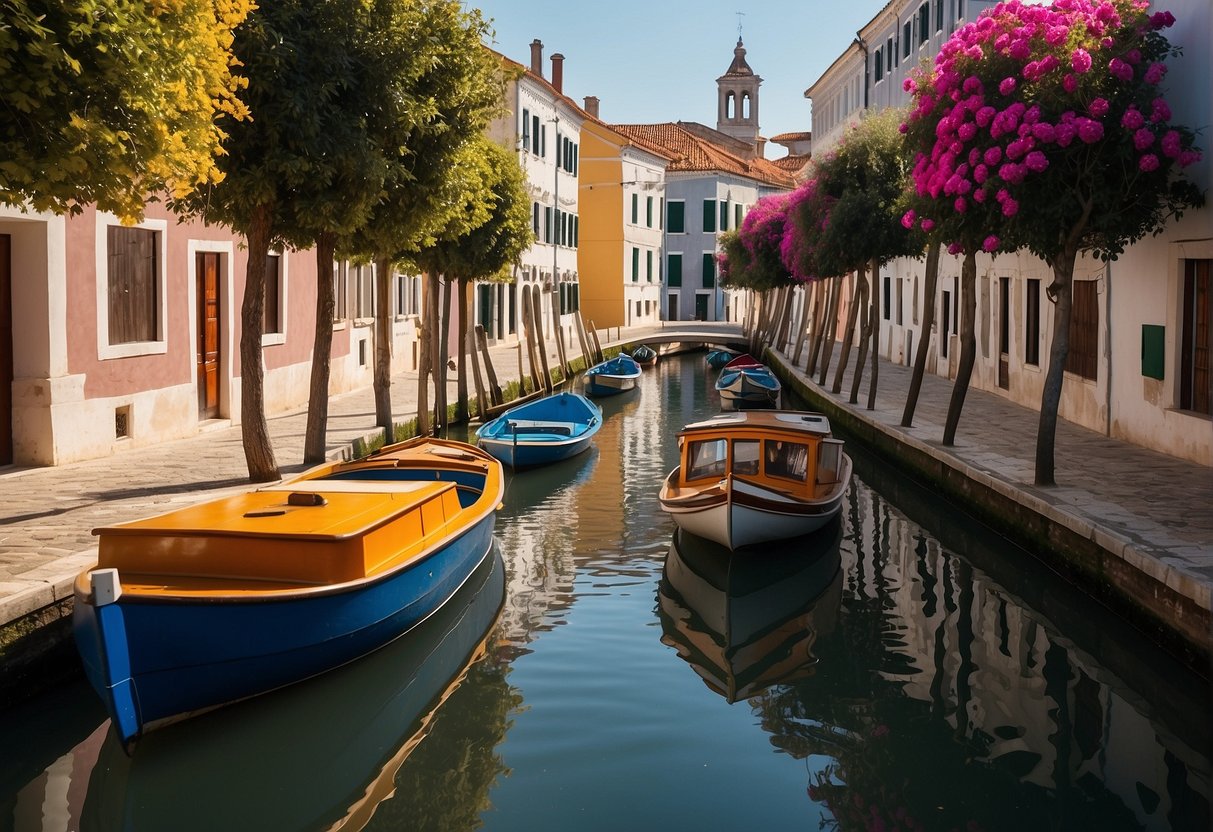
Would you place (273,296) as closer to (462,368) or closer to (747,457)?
(462,368)

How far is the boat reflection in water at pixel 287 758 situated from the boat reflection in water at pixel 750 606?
1.94 m

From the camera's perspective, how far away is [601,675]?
926 centimetres

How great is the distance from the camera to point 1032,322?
2211 cm

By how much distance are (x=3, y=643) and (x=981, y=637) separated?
6.77m

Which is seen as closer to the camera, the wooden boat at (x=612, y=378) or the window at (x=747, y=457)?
the window at (x=747, y=457)

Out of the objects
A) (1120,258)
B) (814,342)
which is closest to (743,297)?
(814,342)

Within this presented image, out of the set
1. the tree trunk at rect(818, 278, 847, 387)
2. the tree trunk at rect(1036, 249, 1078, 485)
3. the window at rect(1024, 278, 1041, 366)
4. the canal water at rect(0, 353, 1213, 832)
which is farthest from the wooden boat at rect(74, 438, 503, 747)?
the tree trunk at rect(818, 278, 847, 387)

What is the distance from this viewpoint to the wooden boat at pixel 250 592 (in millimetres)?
7262

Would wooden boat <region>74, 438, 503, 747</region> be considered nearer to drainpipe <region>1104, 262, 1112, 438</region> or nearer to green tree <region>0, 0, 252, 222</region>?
green tree <region>0, 0, 252, 222</region>

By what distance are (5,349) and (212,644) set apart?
7034mm

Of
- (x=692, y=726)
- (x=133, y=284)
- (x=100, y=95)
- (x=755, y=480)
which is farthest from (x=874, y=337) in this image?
(x=100, y=95)

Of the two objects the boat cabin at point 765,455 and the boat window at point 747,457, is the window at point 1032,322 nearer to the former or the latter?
the boat cabin at point 765,455

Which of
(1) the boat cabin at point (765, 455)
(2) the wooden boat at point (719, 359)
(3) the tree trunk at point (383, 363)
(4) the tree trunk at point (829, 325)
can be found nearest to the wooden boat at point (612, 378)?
(4) the tree trunk at point (829, 325)

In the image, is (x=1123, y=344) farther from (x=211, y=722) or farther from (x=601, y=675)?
(x=211, y=722)
